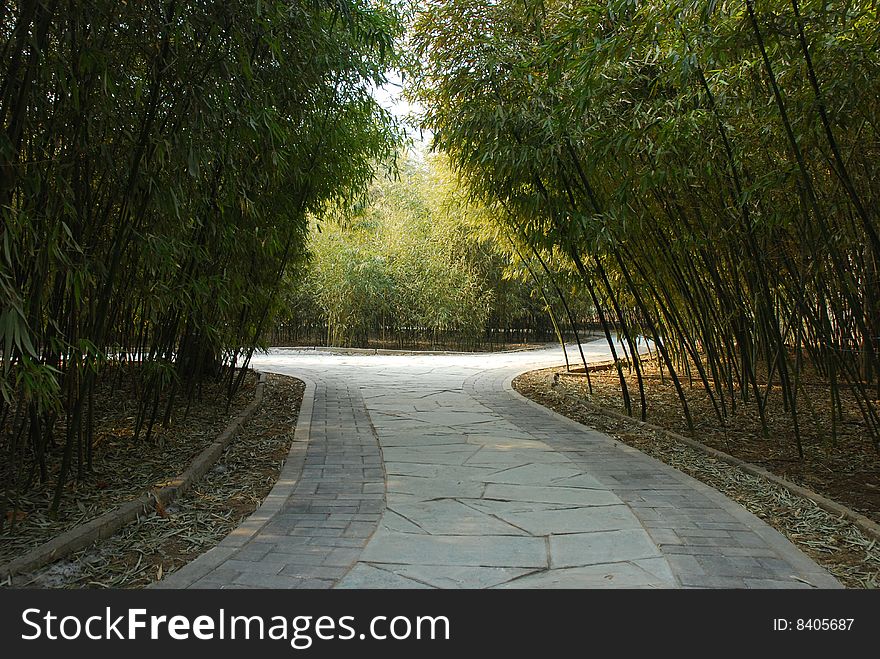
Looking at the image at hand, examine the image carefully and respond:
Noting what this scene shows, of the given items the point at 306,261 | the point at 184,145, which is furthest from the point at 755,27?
the point at 306,261

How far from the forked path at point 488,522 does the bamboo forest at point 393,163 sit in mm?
906

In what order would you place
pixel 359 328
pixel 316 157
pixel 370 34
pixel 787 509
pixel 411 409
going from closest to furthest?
pixel 787 509 → pixel 370 34 → pixel 316 157 → pixel 411 409 → pixel 359 328

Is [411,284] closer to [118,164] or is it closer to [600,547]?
[118,164]

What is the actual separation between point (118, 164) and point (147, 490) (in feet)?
4.82

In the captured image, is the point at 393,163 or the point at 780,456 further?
the point at 393,163

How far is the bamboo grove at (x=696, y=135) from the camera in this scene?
10.2ft

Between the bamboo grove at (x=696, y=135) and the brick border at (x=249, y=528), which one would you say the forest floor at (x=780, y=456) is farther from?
the brick border at (x=249, y=528)

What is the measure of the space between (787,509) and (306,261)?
5588mm

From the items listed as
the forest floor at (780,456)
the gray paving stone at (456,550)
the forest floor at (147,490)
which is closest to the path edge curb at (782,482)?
the forest floor at (780,456)

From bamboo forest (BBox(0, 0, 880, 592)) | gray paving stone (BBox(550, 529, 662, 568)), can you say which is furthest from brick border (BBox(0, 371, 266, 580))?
gray paving stone (BBox(550, 529, 662, 568))

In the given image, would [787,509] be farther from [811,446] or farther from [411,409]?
[411,409]

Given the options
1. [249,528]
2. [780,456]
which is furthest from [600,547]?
[780,456]

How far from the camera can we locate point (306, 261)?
24.4 feet

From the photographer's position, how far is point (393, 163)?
610 cm
